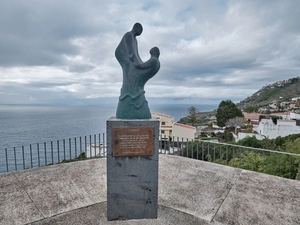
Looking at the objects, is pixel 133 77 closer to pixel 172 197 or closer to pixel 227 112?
pixel 172 197

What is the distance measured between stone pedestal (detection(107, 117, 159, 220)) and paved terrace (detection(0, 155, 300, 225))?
191 millimetres

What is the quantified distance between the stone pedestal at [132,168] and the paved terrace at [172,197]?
0.19 metres

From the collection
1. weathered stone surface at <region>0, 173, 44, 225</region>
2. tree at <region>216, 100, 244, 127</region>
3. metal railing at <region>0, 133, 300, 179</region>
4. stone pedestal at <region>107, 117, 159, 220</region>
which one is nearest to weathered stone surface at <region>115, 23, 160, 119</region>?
stone pedestal at <region>107, 117, 159, 220</region>

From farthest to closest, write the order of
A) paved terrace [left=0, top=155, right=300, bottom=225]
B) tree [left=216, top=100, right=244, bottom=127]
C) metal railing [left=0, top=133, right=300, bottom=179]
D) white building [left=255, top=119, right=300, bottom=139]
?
1. tree [left=216, top=100, right=244, bottom=127]
2. white building [left=255, top=119, right=300, bottom=139]
3. metal railing [left=0, top=133, right=300, bottom=179]
4. paved terrace [left=0, top=155, right=300, bottom=225]

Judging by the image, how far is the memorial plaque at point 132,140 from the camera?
3088 mm

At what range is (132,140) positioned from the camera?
10.2ft

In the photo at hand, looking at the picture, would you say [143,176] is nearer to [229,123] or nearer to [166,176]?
[166,176]

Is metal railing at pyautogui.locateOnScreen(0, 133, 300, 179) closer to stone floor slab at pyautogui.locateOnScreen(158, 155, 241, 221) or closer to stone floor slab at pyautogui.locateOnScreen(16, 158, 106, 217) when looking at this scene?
stone floor slab at pyautogui.locateOnScreen(158, 155, 241, 221)

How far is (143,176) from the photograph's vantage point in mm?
3201

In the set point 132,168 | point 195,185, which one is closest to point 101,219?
point 132,168

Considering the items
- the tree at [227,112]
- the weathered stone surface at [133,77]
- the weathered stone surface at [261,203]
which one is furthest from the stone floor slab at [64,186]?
the tree at [227,112]

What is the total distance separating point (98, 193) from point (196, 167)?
2567mm

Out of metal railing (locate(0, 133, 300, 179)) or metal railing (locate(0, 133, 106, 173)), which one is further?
metal railing (locate(0, 133, 300, 179))

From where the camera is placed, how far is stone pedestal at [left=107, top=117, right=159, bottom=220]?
3.09 meters
